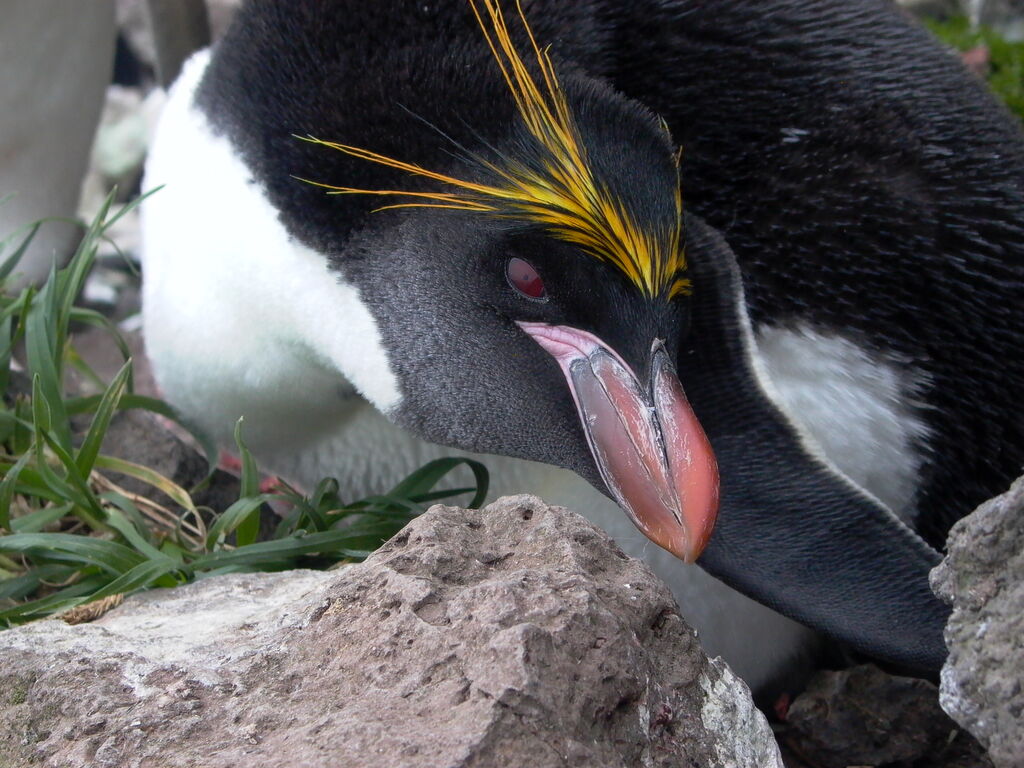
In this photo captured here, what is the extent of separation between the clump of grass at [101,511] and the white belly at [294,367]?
0.10 meters

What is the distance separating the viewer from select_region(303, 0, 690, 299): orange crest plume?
66.7 inches

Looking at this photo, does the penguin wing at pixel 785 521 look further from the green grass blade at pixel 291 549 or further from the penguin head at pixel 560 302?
the green grass blade at pixel 291 549

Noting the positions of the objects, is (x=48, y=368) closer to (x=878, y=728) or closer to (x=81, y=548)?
(x=81, y=548)

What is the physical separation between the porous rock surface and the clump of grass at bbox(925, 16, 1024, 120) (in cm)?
368

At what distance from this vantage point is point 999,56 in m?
5.21

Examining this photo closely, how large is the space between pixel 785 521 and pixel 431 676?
744 millimetres

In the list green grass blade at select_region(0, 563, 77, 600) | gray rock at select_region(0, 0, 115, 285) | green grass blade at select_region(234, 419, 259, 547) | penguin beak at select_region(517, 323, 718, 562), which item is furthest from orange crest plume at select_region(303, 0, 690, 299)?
gray rock at select_region(0, 0, 115, 285)

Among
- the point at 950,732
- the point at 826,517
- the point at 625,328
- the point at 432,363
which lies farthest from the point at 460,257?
the point at 950,732

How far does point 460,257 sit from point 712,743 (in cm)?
86

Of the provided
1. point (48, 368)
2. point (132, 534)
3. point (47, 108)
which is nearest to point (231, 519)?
point (132, 534)

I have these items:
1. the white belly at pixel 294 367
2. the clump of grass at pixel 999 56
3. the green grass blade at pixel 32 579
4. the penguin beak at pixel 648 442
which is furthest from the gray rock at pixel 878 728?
the clump of grass at pixel 999 56

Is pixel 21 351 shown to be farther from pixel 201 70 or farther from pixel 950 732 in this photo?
pixel 950 732

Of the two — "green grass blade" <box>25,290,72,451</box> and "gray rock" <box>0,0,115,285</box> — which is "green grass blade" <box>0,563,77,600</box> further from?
"gray rock" <box>0,0,115,285</box>

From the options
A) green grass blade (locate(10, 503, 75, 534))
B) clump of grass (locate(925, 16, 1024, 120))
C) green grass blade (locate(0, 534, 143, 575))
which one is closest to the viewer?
green grass blade (locate(0, 534, 143, 575))
